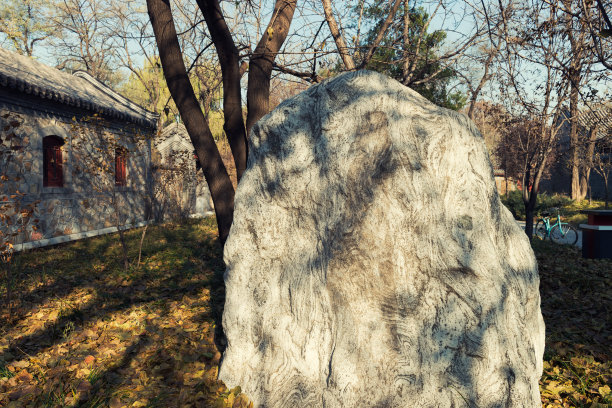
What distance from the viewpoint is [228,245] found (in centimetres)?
325

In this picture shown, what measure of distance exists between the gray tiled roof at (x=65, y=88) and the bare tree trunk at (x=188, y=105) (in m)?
3.61

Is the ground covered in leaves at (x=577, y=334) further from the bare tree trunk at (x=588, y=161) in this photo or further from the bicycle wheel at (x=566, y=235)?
the bare tree trunk at (x=588, y=161)

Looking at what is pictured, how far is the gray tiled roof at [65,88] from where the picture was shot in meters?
9.41

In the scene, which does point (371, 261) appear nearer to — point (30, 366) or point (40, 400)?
point (40, 400)

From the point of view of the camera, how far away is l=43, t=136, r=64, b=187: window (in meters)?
10.9

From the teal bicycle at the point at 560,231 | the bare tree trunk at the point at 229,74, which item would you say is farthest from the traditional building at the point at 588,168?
the bare tree trunk at the point at 229,74

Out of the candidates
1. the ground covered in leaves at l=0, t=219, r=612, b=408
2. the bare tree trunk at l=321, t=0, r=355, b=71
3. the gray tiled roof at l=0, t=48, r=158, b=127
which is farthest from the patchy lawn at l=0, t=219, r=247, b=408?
the bare tree trunk at l=321, t=0, r=355, b=71

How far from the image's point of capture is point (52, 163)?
11.0 meters

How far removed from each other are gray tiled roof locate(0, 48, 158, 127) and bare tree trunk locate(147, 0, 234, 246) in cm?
361

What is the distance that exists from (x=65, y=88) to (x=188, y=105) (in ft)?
28.2

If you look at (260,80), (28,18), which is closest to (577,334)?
(260,80)

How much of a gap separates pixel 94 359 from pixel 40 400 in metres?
0.65

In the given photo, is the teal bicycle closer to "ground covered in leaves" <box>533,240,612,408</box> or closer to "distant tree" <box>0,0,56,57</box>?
"ground covered in leaves" <box>533,240,612,408</box>

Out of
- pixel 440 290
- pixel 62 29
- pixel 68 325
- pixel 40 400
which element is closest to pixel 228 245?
pixel 440 290
